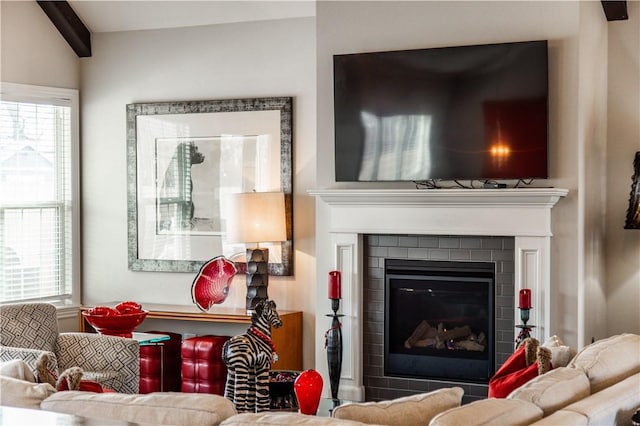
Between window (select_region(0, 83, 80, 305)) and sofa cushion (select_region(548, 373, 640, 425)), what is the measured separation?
5.08 metres

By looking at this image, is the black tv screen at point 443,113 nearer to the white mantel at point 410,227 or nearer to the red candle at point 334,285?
the white mantel at point 410,227

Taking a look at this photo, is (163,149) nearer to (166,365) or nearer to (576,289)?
(166,365)

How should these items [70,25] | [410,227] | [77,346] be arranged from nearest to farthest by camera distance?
1. [77,346]
2. [410,227]
3. [70,25]

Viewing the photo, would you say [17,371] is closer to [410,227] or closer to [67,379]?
[67,379]

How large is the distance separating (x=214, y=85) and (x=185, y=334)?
1874 mm

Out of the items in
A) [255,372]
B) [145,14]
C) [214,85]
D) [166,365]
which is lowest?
[166,365]

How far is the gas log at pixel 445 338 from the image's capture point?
583 centimetres

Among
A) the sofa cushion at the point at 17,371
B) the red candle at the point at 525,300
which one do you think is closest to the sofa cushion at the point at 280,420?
the sofa cushion at the point at 17,371

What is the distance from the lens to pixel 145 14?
704 centimetres

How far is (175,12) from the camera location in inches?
273

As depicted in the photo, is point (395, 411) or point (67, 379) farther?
point (67, 379)

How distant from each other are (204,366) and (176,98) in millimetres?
2080

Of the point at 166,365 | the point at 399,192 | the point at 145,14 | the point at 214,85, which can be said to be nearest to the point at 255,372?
the point at 399,192

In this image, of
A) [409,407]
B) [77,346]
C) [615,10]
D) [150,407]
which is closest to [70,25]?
[77,346]
